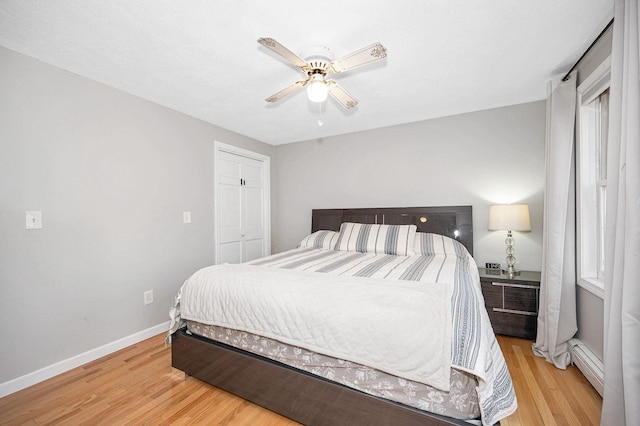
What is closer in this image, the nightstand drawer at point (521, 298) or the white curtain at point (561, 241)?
the white curtain at point (561, 241)

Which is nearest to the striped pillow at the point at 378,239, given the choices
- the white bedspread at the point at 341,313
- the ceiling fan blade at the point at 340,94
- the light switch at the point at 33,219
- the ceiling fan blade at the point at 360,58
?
the white bedspread at the point at 341,313

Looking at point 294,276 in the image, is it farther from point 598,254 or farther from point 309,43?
point 598,254

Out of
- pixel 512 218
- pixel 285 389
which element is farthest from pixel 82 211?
pixel 512 218

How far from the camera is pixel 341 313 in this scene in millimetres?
1347

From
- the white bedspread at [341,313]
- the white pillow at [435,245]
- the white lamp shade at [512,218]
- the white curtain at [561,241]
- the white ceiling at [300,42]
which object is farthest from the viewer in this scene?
the white pillow at [435,245]

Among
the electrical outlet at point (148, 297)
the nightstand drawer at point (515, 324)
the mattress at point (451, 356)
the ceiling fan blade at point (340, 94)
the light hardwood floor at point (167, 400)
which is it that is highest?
the ceiling fan blade at point (340, 94)

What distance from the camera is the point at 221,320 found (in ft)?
5.60

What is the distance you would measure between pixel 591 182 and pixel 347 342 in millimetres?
2287

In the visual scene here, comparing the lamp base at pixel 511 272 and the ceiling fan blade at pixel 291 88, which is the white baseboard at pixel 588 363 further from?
the ceiling fan blade at pixel 291 88

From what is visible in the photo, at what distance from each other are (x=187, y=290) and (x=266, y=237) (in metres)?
2.42

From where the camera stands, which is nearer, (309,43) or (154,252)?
(309,43)

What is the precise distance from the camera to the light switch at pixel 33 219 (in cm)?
192

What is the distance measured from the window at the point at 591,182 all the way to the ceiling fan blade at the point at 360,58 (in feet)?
5.56

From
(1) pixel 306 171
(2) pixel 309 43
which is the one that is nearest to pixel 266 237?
(1) pixel 306 171
